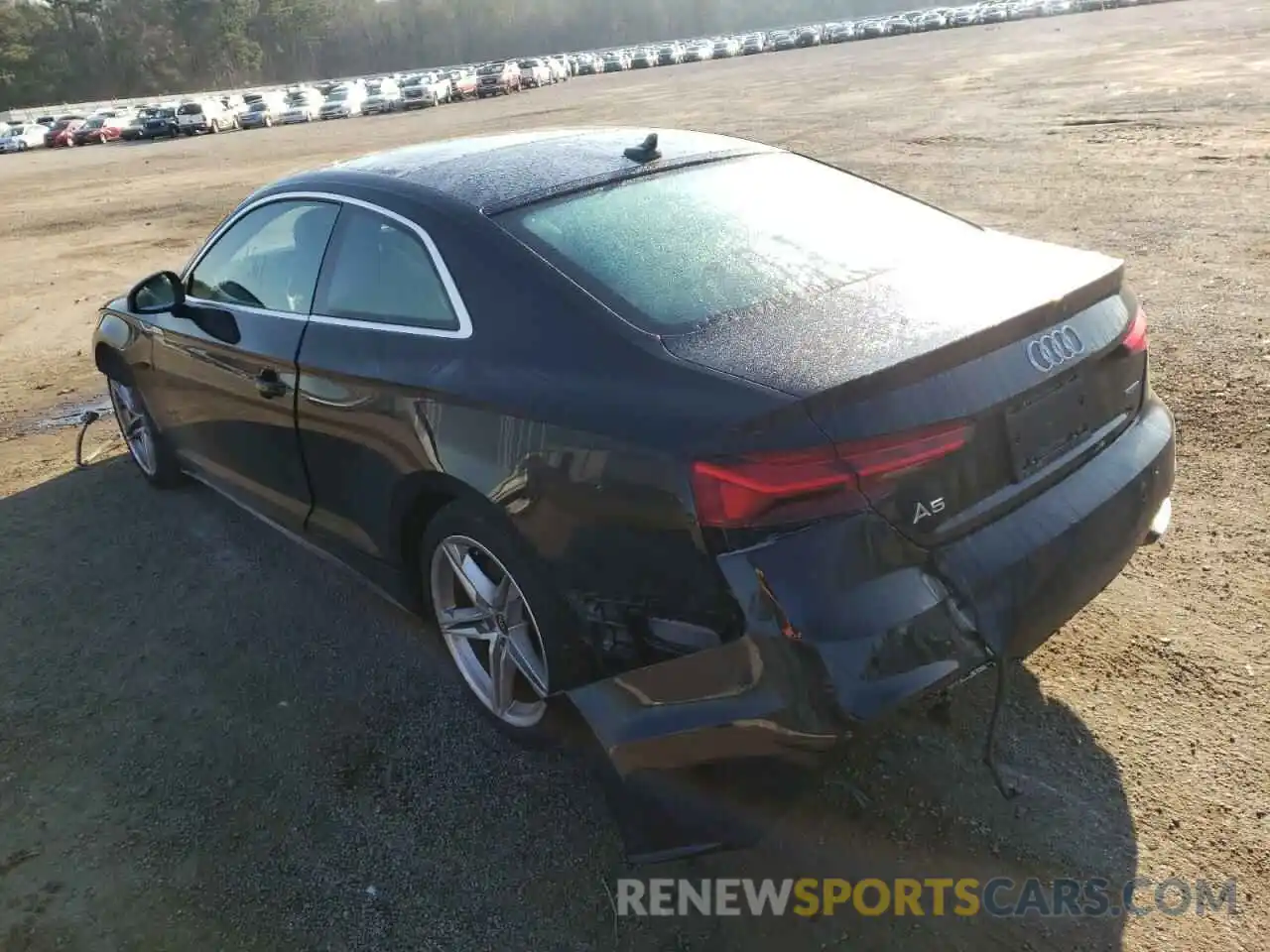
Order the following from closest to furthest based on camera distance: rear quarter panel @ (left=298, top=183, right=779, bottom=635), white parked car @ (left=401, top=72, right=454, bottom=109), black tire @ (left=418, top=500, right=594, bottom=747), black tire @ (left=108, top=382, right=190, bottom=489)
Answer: rear quarter panel @ (left=298, top=183, right=779, bottom=635) → black tire @ (left=418, top=500, right=594, bottom=747) → black tire @ (left=108, top=382, right=190, bottom=489) → white parked car @ (left=401, top=72, right=454, bottom=109)

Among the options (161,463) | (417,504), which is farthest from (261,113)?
(417,504)

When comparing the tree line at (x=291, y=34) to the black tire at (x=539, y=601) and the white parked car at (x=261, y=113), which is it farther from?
the black tire at (x=539, y=601)

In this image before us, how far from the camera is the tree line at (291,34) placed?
88562 millimetres

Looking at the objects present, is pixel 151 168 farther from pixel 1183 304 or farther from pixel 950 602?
pixel 950 602

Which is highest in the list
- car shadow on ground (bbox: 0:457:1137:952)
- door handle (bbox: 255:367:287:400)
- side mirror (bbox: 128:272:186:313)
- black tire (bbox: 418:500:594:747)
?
side mirror (bbox: 128:272:186:313)

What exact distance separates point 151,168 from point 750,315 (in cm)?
2765

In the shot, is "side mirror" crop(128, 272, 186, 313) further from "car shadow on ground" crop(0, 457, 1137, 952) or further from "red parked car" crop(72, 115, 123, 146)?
"red parked car" crop(72, 115, 123, 146)

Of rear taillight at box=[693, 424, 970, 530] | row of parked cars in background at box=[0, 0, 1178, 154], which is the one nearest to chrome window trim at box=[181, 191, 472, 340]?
rear taillight at box=[693, 424, 970, 530]

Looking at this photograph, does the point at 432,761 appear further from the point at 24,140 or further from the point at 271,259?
the point at 24,140

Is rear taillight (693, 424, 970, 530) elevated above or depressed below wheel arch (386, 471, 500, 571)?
above

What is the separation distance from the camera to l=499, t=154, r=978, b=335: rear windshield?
102 inches

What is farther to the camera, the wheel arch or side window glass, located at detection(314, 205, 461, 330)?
side window glass, located at detection(314, 205, 461, 330)

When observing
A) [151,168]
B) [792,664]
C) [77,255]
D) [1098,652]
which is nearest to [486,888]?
[792,664]

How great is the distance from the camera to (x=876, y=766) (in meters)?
2.74
